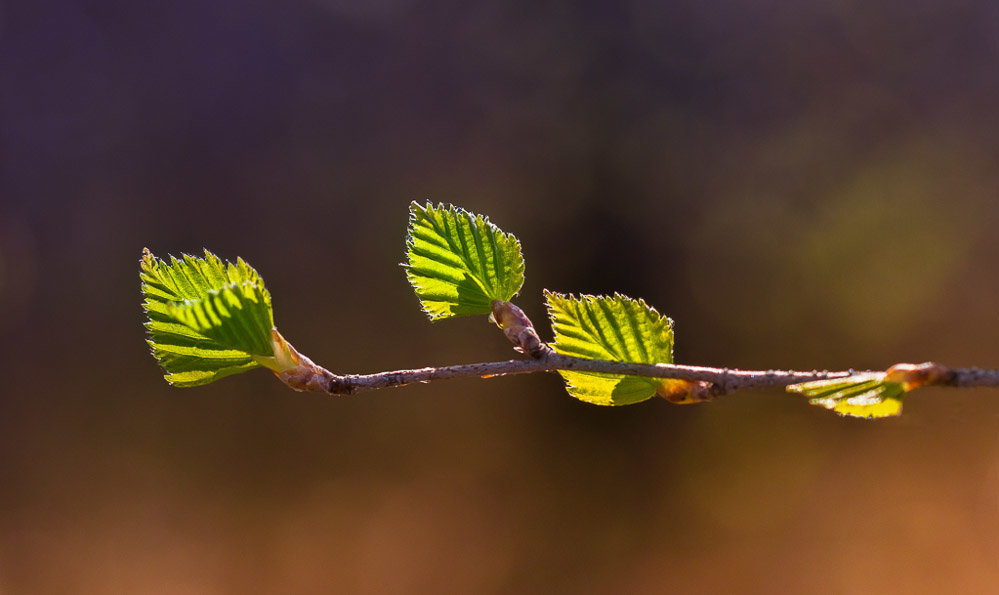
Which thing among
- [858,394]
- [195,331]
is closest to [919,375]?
[858,394]

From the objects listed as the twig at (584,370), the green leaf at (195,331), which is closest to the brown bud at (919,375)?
the twig at (584,370)

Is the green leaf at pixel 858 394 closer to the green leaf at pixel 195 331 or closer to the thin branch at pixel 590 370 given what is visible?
the thin branch at pixel 590 370

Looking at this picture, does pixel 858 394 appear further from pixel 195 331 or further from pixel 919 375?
pixel 195 331

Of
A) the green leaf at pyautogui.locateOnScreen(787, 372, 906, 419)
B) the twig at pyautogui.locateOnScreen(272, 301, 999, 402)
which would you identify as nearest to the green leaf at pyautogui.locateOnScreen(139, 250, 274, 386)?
the twig at pyautogui.locateOnScreen(272, 301, 999, 402)

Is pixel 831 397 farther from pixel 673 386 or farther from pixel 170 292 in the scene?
pixel 170 292
